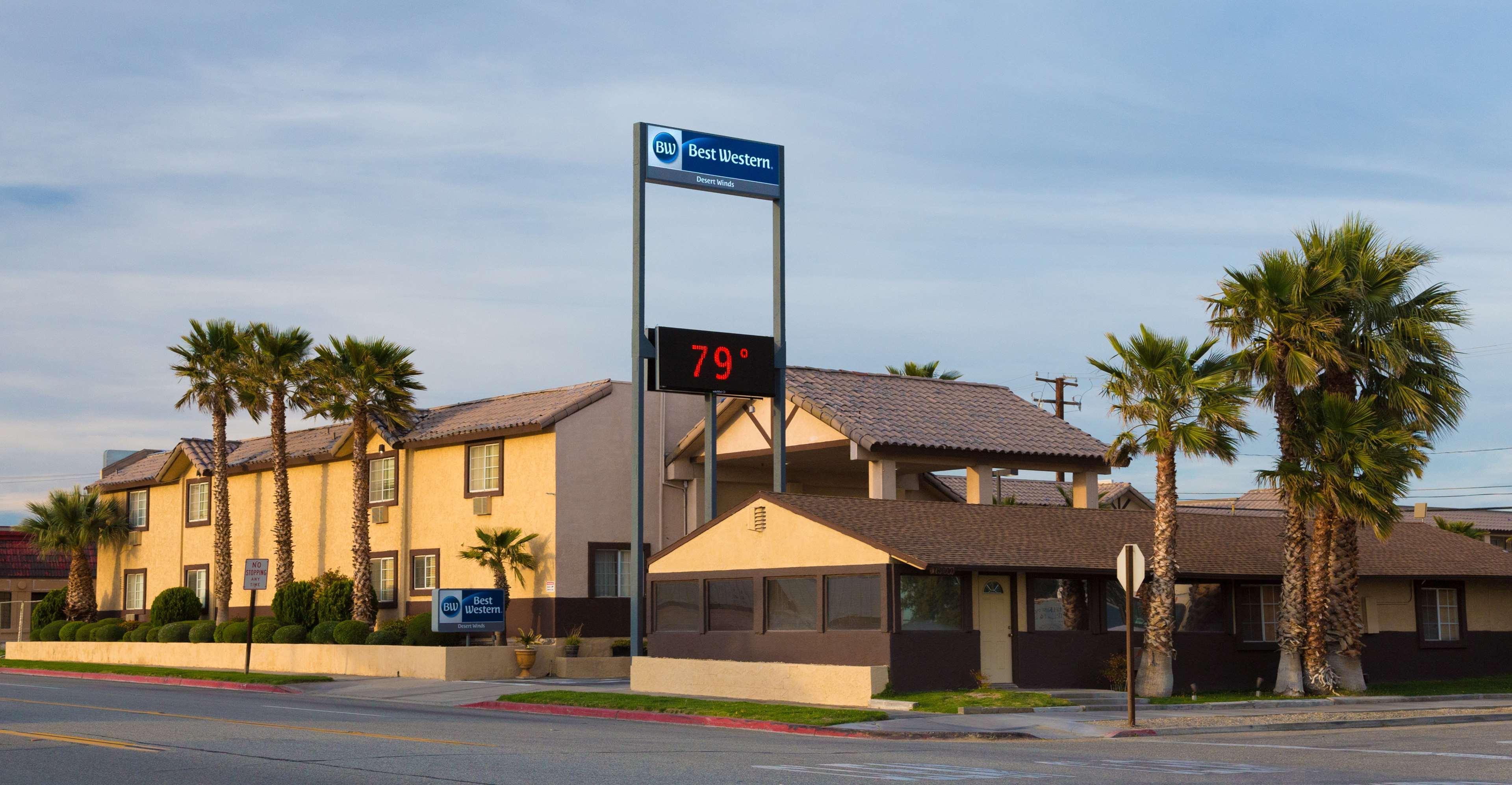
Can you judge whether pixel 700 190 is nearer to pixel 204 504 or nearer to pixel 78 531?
pixel 204 504

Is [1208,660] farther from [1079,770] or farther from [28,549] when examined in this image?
[28,549]

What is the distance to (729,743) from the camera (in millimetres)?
18531

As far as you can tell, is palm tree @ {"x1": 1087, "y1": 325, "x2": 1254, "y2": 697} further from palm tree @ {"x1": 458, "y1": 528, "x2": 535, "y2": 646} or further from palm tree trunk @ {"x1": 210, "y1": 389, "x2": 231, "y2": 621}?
palm tree trunk @ {"x1": 210, "y1": 389, "x2": 231, "y2": 621}

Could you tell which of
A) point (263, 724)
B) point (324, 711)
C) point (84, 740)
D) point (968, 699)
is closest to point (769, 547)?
point (968, 699)

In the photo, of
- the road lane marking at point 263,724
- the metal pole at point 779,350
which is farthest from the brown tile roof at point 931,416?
the road lane marking at point 263,724

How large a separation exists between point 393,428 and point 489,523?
4863mm

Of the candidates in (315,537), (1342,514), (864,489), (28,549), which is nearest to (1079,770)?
(1342,514)

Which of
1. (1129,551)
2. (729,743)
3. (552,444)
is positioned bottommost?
(729,743)

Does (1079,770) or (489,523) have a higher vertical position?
(489,523)

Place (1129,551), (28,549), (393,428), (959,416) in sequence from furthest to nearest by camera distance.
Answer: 1. (28,549)
2. (393,428)
3. (959,416)
4. (1129,551)

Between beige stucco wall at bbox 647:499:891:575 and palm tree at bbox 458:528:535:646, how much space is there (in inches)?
304

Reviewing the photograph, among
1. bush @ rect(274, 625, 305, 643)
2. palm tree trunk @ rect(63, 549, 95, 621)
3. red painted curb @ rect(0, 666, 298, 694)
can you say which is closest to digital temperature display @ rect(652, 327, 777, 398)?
red painted curb @ rect(0, 666, 298, 694)

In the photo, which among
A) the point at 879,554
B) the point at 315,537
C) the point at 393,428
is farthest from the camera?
the point at 315,537

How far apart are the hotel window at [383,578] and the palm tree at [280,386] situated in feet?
8.76
